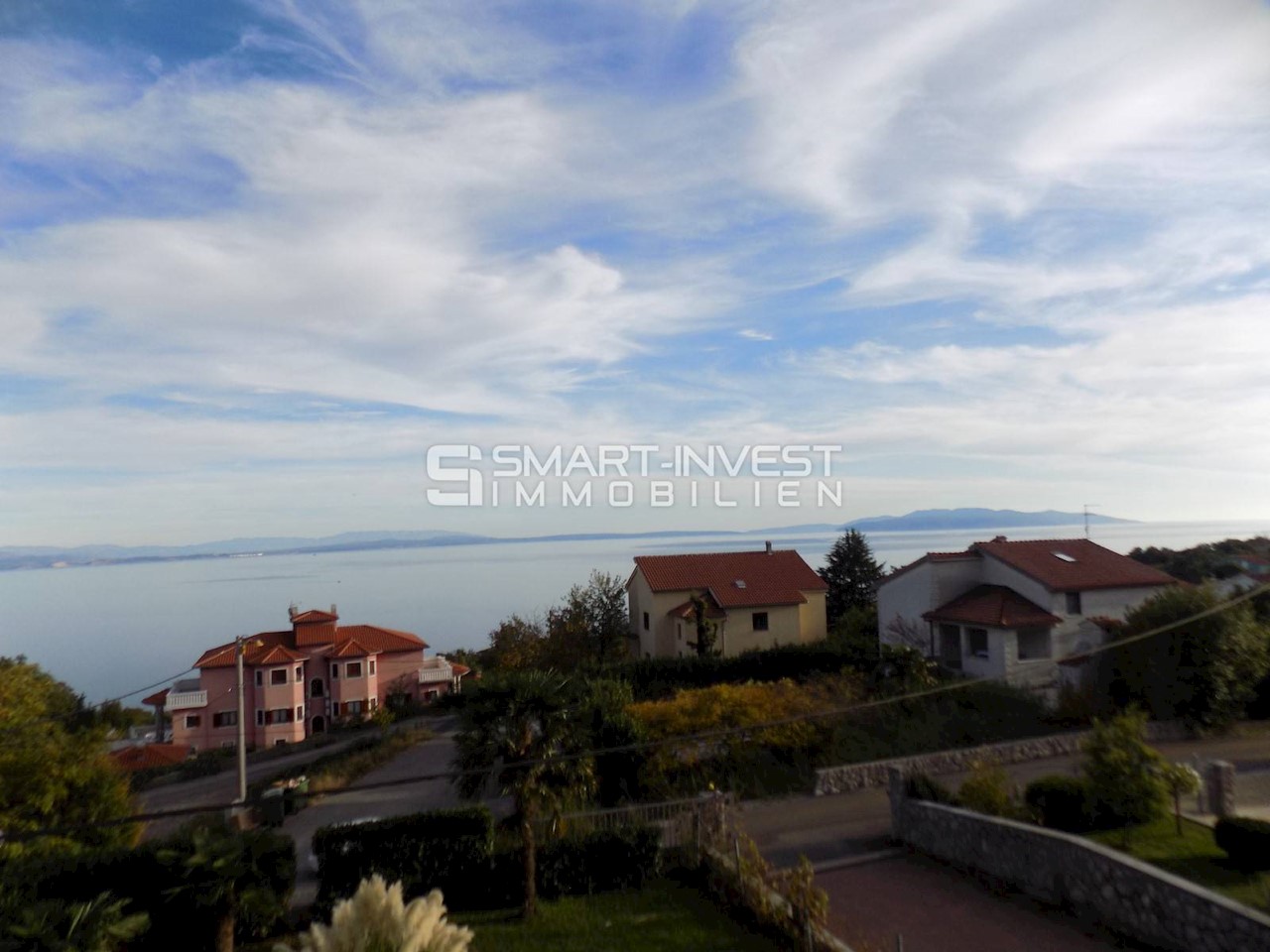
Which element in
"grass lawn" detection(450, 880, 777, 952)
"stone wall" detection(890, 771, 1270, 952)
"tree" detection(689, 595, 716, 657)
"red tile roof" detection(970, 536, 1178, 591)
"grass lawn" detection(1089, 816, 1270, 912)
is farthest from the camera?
"tree" detection(689, 595, 716, 657)

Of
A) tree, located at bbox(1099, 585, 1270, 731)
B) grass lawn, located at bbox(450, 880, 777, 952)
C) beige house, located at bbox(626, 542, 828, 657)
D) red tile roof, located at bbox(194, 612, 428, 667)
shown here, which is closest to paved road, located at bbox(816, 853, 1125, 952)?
grass lawn, located at bbox(450, 880, 777, 952)

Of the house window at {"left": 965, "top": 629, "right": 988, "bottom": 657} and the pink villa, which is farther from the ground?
the house window at {"left": 965, "top": 629, "right": 988, "bottom": 657}

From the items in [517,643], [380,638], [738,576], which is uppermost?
[738,576]

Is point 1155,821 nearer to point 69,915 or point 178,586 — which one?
Answer: point 69,915

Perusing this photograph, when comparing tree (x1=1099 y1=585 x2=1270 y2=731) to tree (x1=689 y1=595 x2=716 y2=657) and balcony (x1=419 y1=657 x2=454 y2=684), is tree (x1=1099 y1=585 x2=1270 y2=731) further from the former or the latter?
balcony (x1=419 y1=657 x2=454 y2=684)

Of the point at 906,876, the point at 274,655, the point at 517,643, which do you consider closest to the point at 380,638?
the point at 274,655

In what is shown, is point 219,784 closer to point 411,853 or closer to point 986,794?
point 411,853

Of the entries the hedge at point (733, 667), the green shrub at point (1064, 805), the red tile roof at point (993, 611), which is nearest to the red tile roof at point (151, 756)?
the hedge at point (733, 667)
